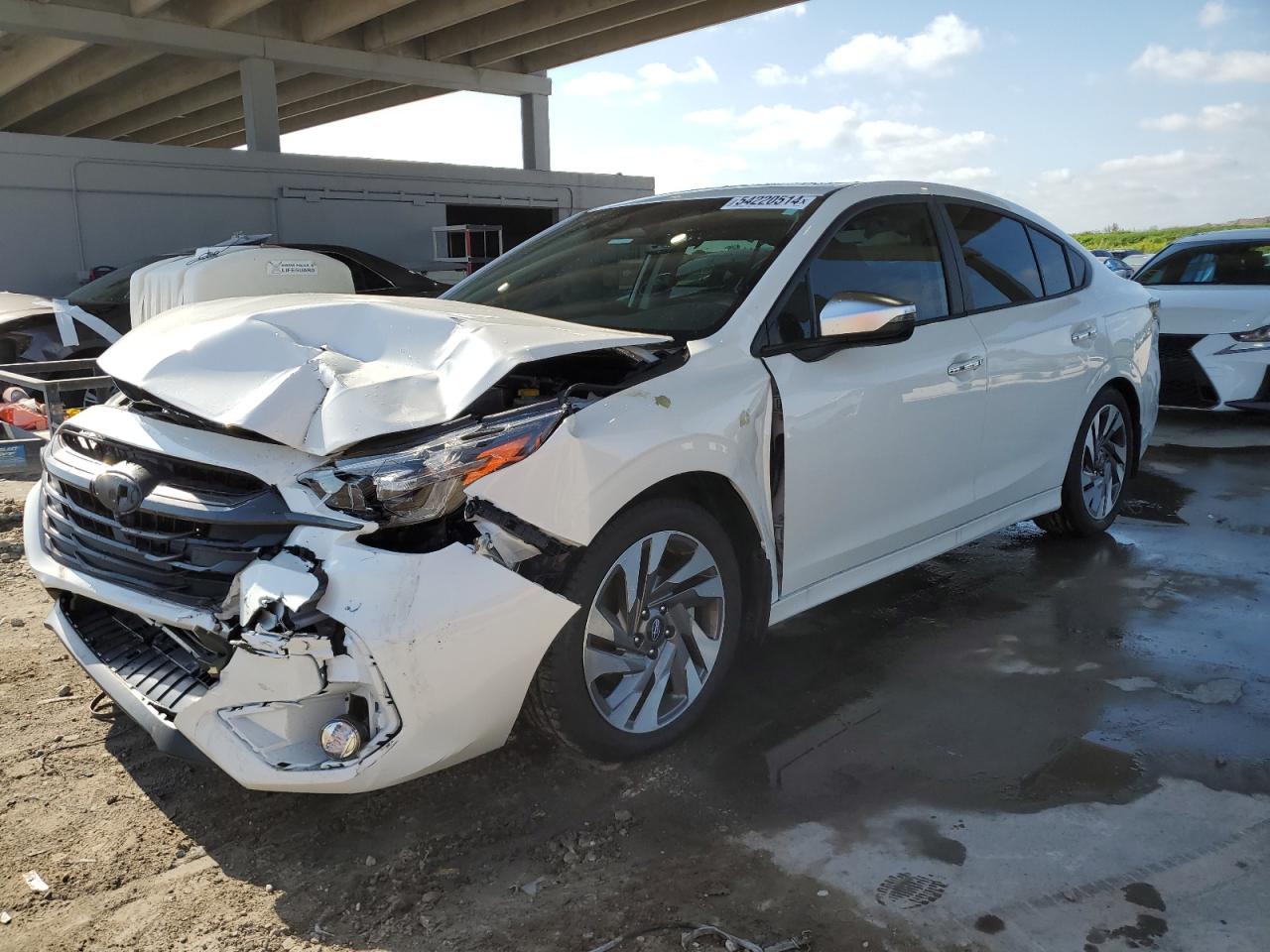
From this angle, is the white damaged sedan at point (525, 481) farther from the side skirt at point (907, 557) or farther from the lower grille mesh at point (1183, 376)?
the lower grille mesh at point (1183, 376)

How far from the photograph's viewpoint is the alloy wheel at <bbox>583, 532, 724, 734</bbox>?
2.87m

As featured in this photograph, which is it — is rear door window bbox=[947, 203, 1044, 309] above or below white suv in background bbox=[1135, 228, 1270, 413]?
above

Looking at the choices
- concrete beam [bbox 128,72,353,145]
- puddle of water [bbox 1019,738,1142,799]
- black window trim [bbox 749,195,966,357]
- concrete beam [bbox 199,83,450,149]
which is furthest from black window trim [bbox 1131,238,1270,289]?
concrete beam [bbox 199,83,450,149]

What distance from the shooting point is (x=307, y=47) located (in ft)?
66.1

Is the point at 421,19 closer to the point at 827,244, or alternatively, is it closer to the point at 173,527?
the point at 827,244

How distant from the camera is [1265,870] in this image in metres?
2.56

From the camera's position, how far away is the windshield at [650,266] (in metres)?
3.49

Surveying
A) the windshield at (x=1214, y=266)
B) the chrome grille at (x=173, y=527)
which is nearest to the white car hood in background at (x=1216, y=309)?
the windshield at (x=1214, y=266)

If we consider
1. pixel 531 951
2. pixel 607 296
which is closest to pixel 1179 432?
pixel 607 296

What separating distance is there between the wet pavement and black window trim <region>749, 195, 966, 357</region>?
1.20 metres

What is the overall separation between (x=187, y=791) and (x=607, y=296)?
2101 mm

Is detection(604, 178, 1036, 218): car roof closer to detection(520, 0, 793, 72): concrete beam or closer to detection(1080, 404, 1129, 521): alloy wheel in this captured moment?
detection(1080, 404, 1129, 521): alloy wheel

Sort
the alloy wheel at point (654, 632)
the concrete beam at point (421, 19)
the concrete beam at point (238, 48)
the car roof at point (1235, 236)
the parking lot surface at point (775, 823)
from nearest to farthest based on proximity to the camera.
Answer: the parking lot surface at point (775, 823) < the alloy wheel at point (654, 632) < the car roof at point (1235, 236) < the concrete beam at point (238, 48) < the concrete beam at point (421, 19)

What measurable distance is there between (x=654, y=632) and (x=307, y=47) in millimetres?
20217
